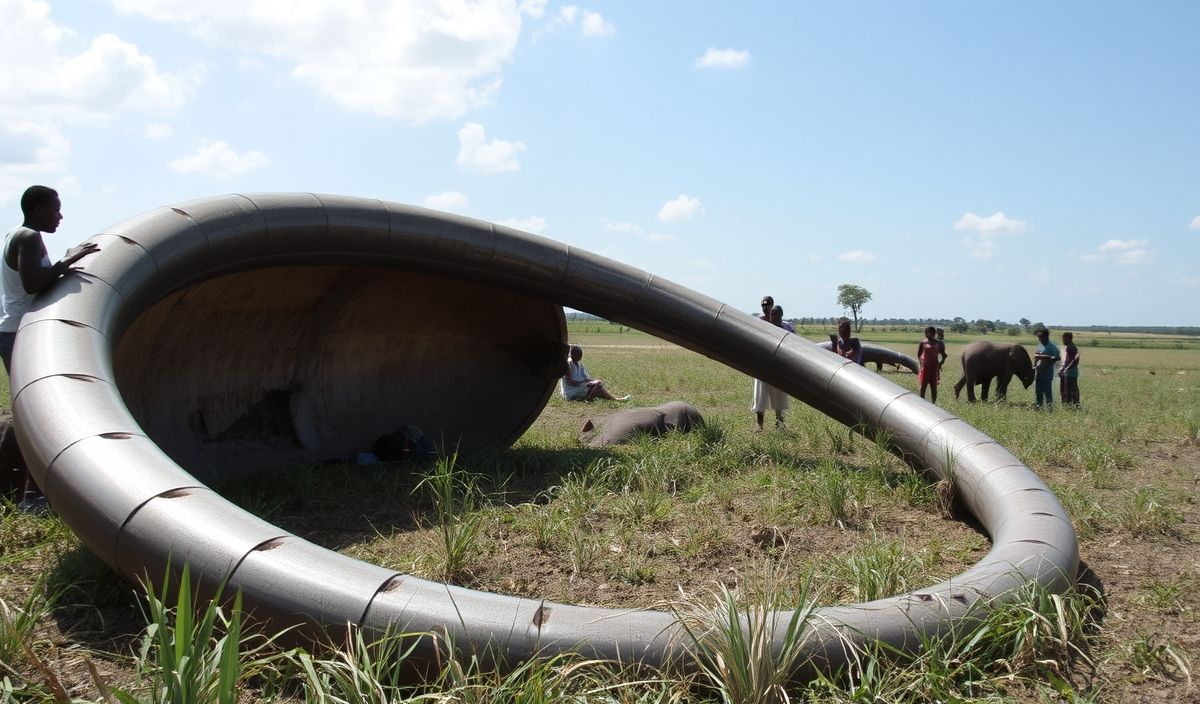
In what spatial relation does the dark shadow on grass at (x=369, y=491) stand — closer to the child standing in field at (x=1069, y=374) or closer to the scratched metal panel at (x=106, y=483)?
the scratched metal panel at (x=106, y=483)

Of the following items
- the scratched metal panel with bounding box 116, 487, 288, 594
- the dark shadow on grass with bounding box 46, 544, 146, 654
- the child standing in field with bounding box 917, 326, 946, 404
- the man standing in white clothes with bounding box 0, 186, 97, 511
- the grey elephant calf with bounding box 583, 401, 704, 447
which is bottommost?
the dark shadow on grass with bounding box 46, 544, 146, 654

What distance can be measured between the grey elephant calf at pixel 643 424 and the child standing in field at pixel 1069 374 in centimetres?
845

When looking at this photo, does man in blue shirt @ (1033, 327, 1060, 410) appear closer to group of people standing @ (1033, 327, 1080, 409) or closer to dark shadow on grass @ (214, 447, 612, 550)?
group of people standing @ (1033, 327, 1080, 409)

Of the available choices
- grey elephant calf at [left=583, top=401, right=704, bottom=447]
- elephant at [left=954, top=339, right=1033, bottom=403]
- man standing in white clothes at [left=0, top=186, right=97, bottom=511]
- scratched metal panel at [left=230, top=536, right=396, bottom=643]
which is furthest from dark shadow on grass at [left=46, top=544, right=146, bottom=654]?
elephant at [left=954, top=339, right=1033, bottom=403]

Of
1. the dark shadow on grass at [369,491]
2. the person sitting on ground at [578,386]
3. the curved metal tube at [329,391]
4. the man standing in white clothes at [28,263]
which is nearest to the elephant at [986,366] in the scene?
the person sitting on ground at [578,386]

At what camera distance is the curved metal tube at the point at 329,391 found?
314 centimetres

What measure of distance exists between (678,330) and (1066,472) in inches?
141

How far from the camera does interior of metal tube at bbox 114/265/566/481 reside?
22.5 ft

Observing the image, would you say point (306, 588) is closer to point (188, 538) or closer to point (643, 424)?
point (188, 538)

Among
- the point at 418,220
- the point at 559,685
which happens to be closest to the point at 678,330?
the point at 418,220

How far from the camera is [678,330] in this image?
7730 mm

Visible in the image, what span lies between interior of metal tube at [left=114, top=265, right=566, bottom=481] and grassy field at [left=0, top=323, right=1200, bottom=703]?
729mm

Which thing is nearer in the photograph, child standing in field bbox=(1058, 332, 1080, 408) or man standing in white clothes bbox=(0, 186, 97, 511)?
man standing in white clothes bbox=(0, 186, 97, 511)

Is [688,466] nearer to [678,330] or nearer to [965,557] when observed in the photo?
[678,330]
